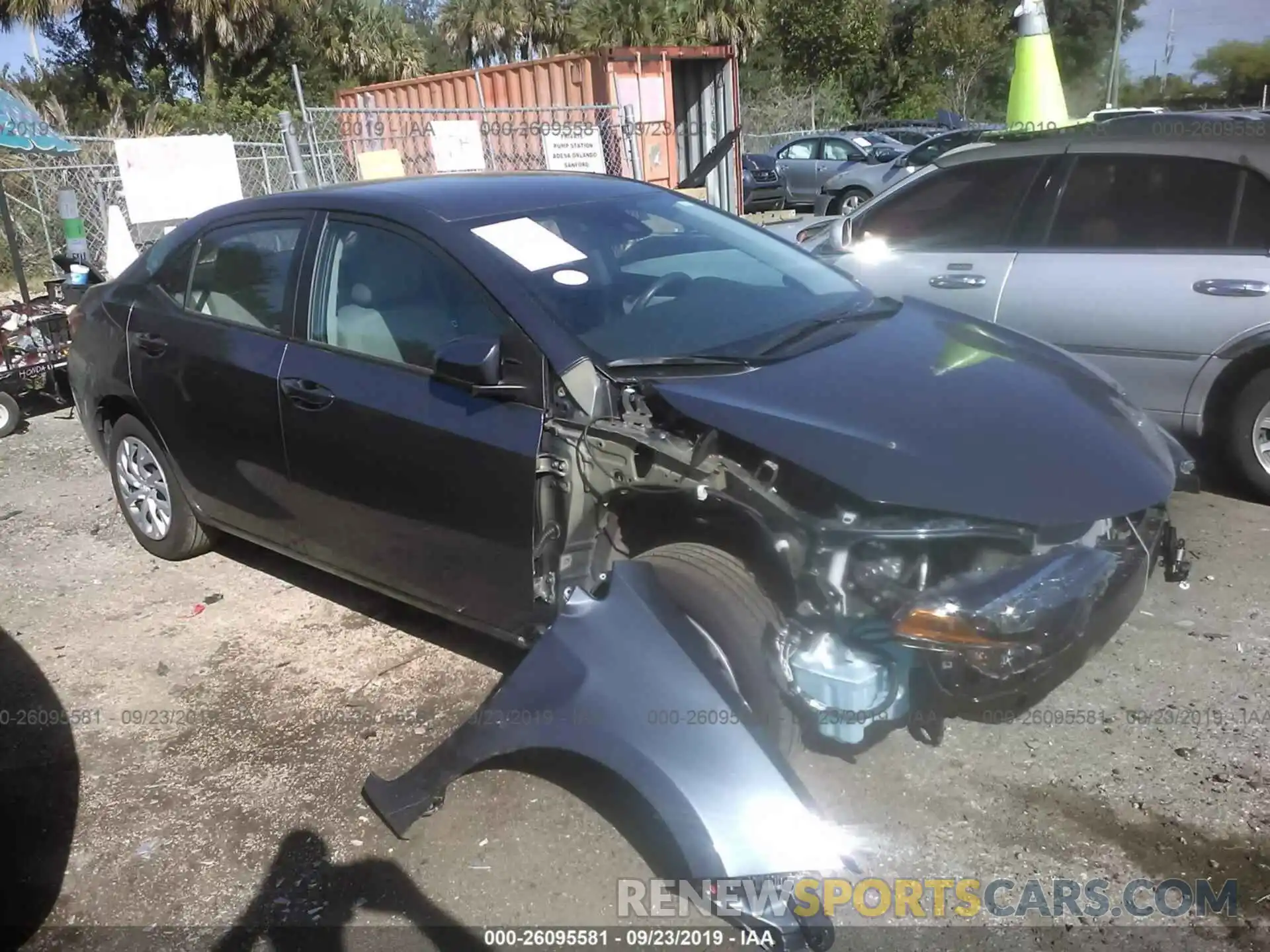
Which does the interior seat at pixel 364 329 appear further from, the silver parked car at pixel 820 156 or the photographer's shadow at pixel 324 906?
the silver parked car at pixel 820 156

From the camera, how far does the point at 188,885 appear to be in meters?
2.98

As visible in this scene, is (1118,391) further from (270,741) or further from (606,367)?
(270,741)

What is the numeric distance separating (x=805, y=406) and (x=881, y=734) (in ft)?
3.06

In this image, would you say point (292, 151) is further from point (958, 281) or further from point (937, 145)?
point (937, 145)

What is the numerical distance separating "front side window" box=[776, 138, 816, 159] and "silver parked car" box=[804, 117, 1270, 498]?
1477 centimetres

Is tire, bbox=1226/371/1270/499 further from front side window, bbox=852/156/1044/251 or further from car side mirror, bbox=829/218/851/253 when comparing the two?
car side mirror, bbox=829/218/851/253

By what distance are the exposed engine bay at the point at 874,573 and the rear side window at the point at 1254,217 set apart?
230cm

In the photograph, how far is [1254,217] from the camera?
471 centimetres

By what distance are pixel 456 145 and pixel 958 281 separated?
7153 mm

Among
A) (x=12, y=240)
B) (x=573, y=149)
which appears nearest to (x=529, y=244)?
(x=12, y=240)

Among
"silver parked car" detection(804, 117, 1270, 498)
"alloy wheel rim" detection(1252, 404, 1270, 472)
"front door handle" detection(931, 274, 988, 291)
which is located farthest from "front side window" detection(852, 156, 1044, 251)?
"alloy wheel rim" detection(1252, 404, 1270, 472)

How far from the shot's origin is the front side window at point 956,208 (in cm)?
544

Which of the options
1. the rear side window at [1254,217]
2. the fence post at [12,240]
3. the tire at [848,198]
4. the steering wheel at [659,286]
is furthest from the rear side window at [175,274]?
the tire at [848,198]

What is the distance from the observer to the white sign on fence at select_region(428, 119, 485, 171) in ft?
36.2
